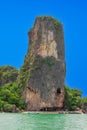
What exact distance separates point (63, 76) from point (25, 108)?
1059cm

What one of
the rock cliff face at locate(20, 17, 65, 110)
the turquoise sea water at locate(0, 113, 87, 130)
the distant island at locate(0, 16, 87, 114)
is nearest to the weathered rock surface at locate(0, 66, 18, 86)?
the distant island at locate(0, 16, 87, 114)

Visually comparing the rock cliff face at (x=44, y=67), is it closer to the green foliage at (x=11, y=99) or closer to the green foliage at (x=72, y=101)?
the green foliage at (x=11, y=99)

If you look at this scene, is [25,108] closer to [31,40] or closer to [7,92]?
[7,92]

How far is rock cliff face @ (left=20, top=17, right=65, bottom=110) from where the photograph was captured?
2997 inches

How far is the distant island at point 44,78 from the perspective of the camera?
2963 inches

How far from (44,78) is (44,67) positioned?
2052 mm

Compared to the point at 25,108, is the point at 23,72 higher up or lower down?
higher up

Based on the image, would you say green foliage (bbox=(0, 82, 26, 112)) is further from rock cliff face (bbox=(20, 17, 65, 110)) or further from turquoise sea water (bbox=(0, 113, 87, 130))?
turquoise sea water (bbox=(0, 113, 87, 130))

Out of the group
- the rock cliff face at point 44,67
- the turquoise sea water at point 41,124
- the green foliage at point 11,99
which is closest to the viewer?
the turquoise sea water at point 41,124

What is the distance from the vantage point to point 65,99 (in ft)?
259

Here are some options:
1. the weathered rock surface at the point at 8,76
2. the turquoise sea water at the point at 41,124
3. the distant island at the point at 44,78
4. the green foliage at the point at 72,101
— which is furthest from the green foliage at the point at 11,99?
the turquoise sea water at the point at 41,124

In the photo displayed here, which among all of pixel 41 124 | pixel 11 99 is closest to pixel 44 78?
pixel 11 99

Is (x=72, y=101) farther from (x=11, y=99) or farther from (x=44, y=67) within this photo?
(x=11, y=99)

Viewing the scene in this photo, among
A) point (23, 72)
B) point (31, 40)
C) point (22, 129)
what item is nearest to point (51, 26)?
point (31, 40)
